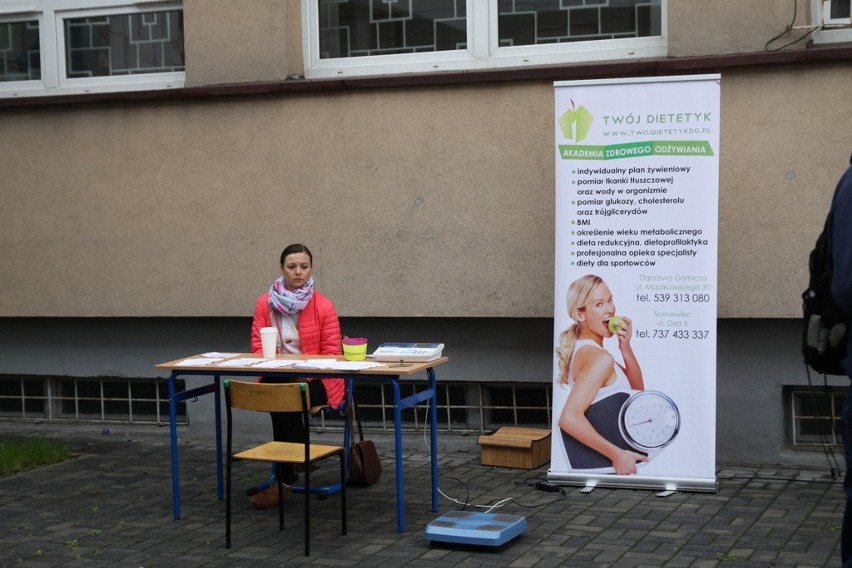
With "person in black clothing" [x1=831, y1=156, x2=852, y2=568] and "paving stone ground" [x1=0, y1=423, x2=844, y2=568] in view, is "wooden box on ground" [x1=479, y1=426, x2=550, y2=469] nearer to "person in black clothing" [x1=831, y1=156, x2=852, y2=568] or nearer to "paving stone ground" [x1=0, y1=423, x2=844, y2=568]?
"paving stone ground" [x1=0, y1=423, x2=844, y2=568]

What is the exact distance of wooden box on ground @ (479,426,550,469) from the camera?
768 centimetres

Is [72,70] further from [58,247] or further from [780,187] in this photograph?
[780,187]

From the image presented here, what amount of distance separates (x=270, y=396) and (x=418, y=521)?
1192 mm

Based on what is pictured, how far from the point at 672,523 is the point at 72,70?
621 cm

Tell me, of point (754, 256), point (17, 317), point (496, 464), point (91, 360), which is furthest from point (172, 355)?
point (754, 256)

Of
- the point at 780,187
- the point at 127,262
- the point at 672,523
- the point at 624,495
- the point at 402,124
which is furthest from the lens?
A: the point at 127,262

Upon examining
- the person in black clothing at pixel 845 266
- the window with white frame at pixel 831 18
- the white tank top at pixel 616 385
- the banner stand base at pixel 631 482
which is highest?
the window with white frame at pixel 831 18

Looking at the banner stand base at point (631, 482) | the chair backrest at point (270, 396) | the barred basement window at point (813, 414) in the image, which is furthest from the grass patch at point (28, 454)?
the barred basement window at point (813, 414)

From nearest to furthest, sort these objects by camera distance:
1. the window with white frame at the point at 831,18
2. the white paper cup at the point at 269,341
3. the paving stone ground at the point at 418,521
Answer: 1. the paving stone ground at the point at 418,521
2. the white paper cup at the point at 269,341
3. the window with white frame at the point at 831,18

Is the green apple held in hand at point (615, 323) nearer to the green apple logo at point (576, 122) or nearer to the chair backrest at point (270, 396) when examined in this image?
the green apple logo at point (576, 122)

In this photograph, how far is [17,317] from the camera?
945cm

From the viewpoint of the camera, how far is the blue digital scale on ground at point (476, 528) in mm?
5738

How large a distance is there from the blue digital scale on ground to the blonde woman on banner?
3.53 ft

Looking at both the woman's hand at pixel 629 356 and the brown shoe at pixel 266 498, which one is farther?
the woman's hand at pixel 629 356
